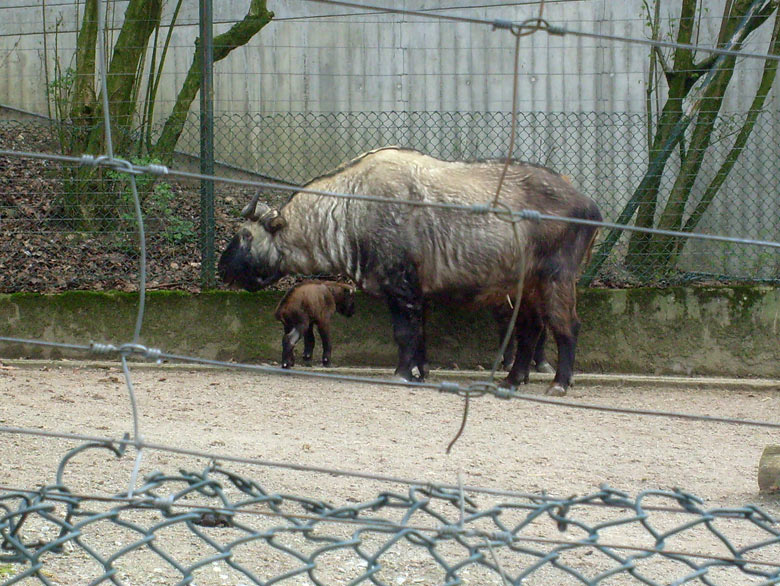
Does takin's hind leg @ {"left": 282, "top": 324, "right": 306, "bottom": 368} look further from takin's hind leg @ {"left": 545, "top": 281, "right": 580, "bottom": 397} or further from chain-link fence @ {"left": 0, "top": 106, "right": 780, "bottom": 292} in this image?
takin's hind leg @ {"left": 545, "top": 281, "right": 580, "bottom": 397}

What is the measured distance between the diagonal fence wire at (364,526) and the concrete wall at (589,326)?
3.82 m

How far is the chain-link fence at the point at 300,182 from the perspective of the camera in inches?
333

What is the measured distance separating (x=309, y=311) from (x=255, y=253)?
650 millimetres

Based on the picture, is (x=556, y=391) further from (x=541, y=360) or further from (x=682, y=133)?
(x=682, y=133)

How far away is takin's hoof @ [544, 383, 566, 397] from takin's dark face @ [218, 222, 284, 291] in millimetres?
2353

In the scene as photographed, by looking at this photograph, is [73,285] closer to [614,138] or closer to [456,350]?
[456,350]

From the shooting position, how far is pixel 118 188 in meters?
8.45

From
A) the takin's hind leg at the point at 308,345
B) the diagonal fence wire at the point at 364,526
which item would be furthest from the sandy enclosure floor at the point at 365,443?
the takin's hind leg at the point at 308,345

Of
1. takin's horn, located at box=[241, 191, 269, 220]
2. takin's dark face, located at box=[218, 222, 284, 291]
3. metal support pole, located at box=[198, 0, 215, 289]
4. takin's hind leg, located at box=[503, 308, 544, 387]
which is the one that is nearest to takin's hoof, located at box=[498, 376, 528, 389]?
takin's hind leg, located at box=[503, 308, 544, 387]

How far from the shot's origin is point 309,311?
7.92 metres

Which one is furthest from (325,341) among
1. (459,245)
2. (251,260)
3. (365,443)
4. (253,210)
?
(365,443)

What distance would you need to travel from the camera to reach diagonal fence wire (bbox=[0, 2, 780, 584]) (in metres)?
2.06

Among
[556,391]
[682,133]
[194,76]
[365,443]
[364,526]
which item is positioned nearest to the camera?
[364,526]

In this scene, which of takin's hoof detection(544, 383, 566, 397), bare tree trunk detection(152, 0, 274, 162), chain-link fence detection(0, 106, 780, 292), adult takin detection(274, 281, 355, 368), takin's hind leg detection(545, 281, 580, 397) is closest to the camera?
takin's hoof detection(544, 383, 566, 397)
